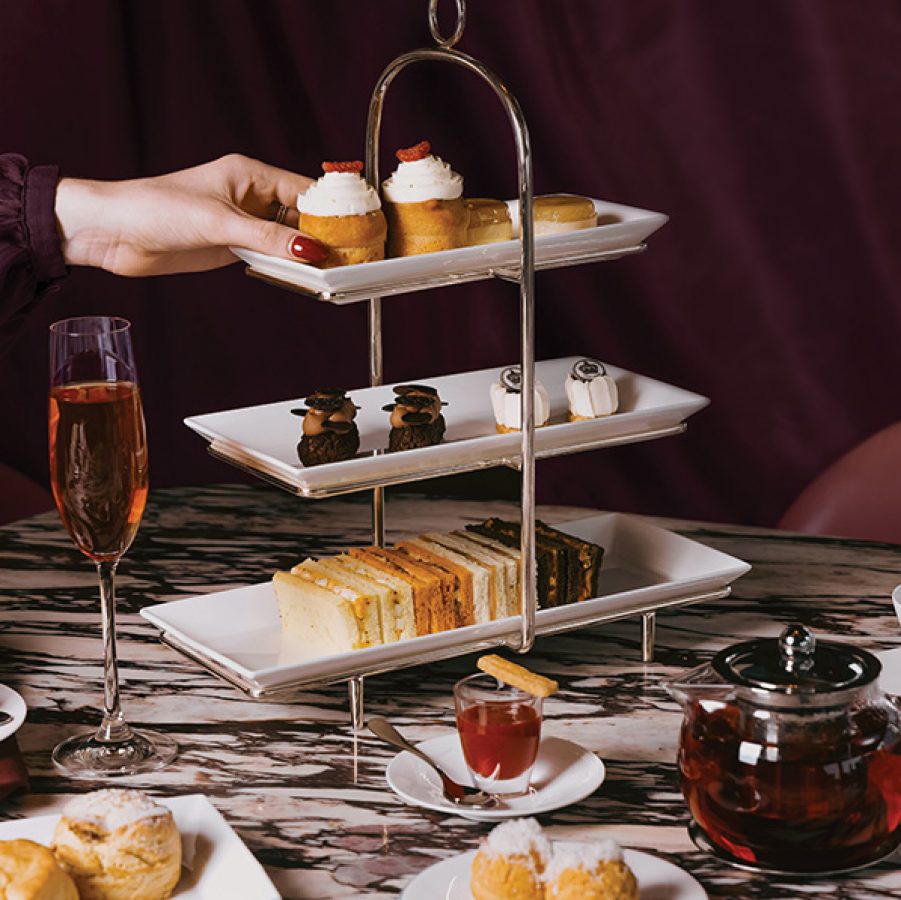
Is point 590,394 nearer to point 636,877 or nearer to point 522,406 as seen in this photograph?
point 522,406

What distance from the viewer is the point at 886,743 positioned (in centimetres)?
130

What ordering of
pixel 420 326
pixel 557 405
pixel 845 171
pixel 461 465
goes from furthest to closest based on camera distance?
1. pixel 420 326
2. pixel 845 171
3. pixel 557 405
4. pixel 461 465

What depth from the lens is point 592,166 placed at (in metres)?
3.20

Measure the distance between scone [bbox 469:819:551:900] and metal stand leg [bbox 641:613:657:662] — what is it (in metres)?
0.60

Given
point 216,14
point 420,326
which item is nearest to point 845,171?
point 420,326

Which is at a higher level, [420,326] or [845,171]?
[845,171]

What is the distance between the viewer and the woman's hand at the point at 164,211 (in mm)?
1921

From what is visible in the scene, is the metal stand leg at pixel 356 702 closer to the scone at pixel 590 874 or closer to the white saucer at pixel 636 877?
the white saucer at pixel 636 877

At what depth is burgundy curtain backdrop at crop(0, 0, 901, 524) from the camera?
305 cm

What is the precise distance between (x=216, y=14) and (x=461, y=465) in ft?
5.68

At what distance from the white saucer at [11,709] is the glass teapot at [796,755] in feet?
2.00

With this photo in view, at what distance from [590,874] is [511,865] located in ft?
0.19

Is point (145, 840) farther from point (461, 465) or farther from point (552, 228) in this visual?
→ point (552, 228)

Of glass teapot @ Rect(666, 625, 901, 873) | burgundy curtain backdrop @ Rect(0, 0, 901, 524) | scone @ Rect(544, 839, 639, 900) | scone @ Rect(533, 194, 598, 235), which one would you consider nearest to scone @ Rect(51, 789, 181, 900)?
scone @ Rect(544, 839, 639, 900)
